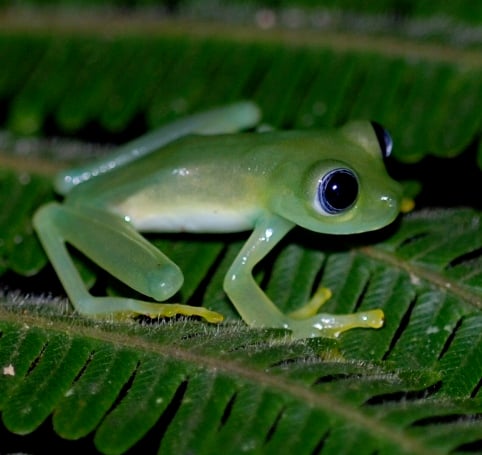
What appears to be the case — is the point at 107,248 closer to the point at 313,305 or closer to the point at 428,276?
the point at 313,305

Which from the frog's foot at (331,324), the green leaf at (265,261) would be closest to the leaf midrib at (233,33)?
the green leaf at (265,261)

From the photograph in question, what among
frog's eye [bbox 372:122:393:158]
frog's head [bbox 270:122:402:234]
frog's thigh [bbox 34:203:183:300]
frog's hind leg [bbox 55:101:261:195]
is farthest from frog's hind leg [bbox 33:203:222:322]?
frog's eye [bbox 372:122:393:158]

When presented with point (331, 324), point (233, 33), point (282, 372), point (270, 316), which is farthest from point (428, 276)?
point (233, 33)

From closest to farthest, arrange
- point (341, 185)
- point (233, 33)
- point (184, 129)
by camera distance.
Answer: point (341, 185), point (184, 129), point (233, 33)

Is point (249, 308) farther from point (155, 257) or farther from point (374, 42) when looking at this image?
point (374, 42)

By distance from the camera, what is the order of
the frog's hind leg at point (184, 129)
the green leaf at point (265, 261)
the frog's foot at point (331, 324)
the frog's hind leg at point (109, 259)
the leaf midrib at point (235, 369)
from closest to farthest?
1. the leaf midrib at point (235, 369)
2. the green leaf at point (265, 261)
3. the frog's foot at point (331, 324)
4. the frog's hind leg at point (109, 259)
5. the frog's hind leg at point (184, 129)

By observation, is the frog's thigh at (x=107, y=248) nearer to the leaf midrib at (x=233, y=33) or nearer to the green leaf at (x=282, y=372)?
the green leaf at (x=282, y=372)
